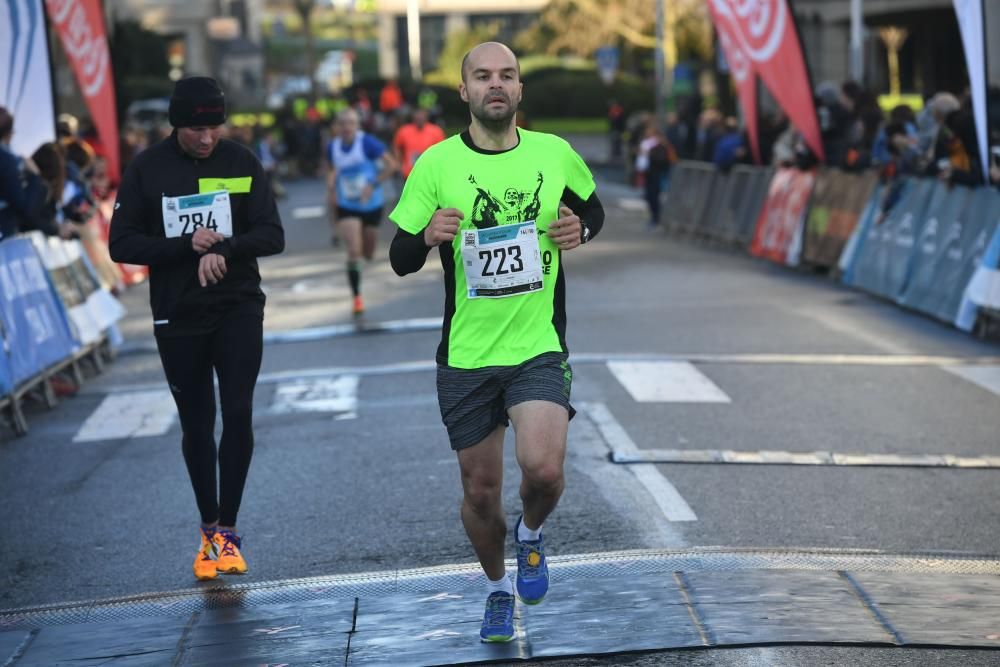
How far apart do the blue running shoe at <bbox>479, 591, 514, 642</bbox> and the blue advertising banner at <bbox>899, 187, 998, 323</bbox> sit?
9136 millimetres

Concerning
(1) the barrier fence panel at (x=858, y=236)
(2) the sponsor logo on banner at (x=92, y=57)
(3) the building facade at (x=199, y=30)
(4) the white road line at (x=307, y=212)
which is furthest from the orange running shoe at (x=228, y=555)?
(3) the building facade at (x=199, y=30)

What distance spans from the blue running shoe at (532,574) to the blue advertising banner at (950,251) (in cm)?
905

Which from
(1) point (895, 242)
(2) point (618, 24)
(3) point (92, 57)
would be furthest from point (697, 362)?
(2) point (618, 24)

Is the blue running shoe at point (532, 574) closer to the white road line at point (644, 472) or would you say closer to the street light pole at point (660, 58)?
the white road line at point (644, 472)

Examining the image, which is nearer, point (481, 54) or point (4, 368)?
point (481, 54)

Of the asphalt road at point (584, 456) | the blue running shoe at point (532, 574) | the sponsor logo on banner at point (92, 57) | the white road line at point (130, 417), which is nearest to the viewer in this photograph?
the blue running shoe at point (532, 574)

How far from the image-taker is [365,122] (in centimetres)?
3956

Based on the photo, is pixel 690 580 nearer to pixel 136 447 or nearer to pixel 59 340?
pixel 136 447

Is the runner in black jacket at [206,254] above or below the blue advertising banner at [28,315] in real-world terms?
above

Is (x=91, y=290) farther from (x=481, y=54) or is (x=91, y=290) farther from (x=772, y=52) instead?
(x=772, y=52)

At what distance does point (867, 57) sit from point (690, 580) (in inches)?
1757

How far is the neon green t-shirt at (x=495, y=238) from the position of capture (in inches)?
213

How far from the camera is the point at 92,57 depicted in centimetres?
1869

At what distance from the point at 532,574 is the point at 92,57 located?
14452 mm
